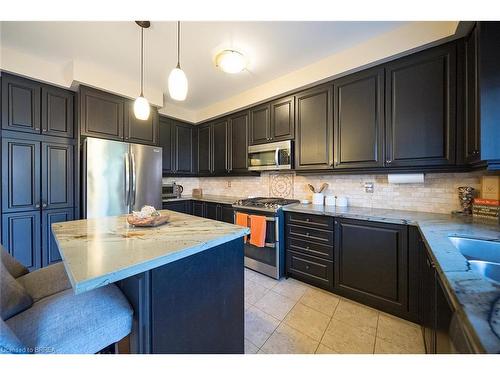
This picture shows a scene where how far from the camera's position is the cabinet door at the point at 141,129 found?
2.82 meters

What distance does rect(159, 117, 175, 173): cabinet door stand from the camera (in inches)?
136

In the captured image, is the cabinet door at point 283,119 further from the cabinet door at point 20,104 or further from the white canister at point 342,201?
the cabinet door at point 20,104

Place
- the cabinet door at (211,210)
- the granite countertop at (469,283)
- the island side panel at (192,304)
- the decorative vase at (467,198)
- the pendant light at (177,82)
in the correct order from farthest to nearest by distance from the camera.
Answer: the cabinet door at (211,210) → the decorative vase at (467,198) → the pendant light at (177,82) → the island side panel at (192,304) → the granite countertop at (469,283)

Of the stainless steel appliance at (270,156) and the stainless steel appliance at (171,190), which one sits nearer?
the stainless steel appliance at (270,156)

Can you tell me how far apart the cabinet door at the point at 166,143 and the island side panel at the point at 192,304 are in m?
2.77

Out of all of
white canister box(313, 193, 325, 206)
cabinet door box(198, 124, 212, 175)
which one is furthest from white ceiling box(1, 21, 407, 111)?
white canister box(313, 193, 325, 206)

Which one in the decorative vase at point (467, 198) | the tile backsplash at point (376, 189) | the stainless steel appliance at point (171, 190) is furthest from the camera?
the stainless steel appliance at point (171, 190)

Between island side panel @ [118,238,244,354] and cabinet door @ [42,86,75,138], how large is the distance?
2530 millimetres

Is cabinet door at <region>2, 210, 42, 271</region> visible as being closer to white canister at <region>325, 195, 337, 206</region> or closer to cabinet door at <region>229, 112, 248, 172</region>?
cabinet door at <region>229, 112, 248, 172</region>

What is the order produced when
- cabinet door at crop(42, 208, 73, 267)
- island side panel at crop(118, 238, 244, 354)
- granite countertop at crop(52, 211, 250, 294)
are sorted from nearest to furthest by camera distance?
1. granite countertop at crop(52, 211, 250, 294)
2. island side panel at crop(118, 238, 244, 354)
3. cabinet door at crop(42, 208, 73, 267)

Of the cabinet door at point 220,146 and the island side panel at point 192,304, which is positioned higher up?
the cabinet door at point 220,146

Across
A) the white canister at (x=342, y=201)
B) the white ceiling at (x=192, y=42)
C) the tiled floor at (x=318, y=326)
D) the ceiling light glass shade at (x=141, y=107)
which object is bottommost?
the tiled floor at (x=318, y=326)

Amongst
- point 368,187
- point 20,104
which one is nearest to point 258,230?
point 368,187

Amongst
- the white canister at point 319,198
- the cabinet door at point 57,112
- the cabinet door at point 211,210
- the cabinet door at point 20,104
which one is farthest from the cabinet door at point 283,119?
the cabinet door at point 20,104
